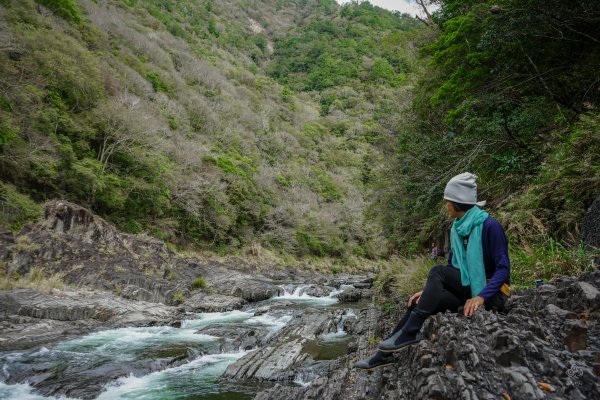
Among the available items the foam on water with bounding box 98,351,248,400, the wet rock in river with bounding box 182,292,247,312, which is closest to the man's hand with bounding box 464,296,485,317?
the foam on water with bounding box 98,351,248,400

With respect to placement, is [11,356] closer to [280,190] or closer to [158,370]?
[158,370]

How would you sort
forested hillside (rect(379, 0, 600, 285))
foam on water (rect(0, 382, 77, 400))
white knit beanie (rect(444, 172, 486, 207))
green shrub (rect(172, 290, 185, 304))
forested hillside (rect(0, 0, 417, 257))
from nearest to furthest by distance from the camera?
white knit beanie (rect(444, 172, 486, 207)) < forested hillside (rect(379, 0, 600, 285)) < foam on water (rect(0, 382, 77, 400)) < green shrub (rect(172, 290, 185, 304)) < forested hillside (rect(0, 0, 417, 257))

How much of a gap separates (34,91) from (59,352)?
1465 cm

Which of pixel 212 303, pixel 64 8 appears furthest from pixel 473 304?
pixel 64 8

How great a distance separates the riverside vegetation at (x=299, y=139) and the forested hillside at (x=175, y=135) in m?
0.15

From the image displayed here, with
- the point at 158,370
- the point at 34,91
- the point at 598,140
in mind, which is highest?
the point at 34,91

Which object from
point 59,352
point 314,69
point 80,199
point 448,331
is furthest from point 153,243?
point 314,69

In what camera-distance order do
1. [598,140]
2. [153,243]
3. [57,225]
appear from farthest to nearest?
[153,243], [57,225], [598,140]

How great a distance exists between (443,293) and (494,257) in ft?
1.92

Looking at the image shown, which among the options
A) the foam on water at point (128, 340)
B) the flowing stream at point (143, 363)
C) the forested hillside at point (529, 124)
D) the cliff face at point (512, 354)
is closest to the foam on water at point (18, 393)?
the flowing stream at point (143, 363)

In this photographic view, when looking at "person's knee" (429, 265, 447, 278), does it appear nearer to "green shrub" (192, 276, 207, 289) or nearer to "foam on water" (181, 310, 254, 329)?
"foam on water" (181, 310, 254, 329)

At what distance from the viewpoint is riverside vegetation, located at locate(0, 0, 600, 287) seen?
23.5 feet

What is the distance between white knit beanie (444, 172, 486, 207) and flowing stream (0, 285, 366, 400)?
207 inches

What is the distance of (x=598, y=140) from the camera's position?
5.69m
